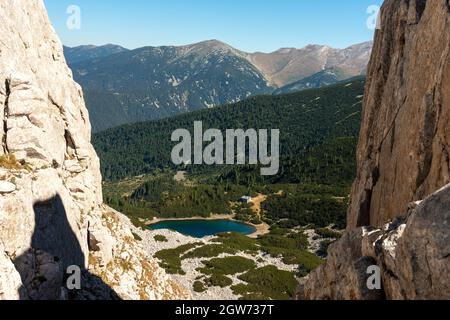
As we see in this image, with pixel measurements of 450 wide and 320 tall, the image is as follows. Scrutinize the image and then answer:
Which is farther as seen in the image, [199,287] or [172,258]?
[172,258]

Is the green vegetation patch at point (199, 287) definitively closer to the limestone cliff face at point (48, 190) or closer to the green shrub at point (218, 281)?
the green shrub at point (218, 281)

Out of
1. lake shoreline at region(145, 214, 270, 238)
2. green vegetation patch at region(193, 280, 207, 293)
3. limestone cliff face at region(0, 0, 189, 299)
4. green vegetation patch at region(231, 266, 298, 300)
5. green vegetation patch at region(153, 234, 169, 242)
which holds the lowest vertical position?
lake shoreline at region(145, 214, 270, 238)

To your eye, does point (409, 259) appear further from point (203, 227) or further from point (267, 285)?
point (203, 227)

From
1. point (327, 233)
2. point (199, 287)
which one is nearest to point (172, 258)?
point (199, 287)

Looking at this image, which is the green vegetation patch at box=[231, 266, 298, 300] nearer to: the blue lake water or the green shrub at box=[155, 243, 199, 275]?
the green shrub at box=[155, 243, 199, 275]

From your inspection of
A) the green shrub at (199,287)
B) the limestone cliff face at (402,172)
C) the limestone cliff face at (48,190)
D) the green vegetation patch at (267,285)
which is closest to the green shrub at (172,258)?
the green shrub at (199,287)

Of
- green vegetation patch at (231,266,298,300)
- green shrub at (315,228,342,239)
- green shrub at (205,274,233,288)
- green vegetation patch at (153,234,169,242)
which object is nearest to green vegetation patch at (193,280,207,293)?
green shrub at (205,274,233,288)
